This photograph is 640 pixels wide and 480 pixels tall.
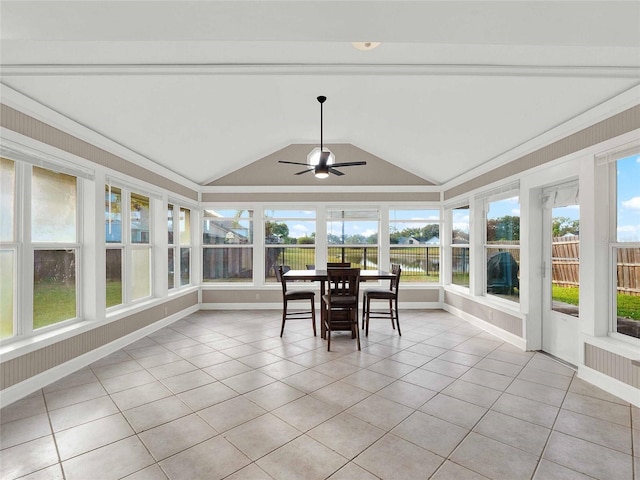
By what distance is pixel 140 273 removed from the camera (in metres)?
4.55

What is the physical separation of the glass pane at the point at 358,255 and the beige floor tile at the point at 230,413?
4073 millimetres

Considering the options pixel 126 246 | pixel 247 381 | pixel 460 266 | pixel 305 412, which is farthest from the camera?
pixel 460 266

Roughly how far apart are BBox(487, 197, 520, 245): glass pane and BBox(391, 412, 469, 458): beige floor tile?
114 inches

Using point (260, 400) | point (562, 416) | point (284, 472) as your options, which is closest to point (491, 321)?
point (562, 416)

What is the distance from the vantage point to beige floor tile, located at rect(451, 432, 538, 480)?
68.1 inches

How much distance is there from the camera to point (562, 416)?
7.58ft

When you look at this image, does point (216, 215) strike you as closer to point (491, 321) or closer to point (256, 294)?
point (256, 294)

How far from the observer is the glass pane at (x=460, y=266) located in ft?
18.2

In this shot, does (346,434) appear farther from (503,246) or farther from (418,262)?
(418,262)

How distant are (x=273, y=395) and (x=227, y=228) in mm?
4231

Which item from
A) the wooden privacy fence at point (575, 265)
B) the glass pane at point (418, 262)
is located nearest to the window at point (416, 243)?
the glass pane at point (418, 262)

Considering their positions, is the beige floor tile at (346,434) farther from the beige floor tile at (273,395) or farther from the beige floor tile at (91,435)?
the beige floor tile at (91,435)

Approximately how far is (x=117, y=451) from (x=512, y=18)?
3.11m

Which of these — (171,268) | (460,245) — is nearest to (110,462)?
(171,268)
